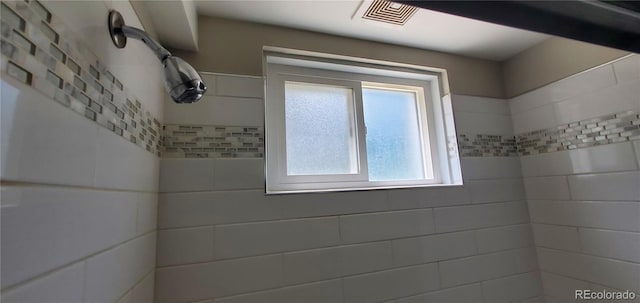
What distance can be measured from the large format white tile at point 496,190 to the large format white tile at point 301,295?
0.79 m

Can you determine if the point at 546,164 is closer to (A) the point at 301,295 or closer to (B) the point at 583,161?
(B) the point at 583,161

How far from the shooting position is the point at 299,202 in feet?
3.43

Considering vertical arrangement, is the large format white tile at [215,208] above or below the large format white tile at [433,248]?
above

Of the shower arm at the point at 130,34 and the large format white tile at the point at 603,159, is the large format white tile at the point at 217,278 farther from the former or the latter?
the large format white tile at the point at 603,159

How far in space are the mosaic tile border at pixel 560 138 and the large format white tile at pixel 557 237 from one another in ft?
1.20

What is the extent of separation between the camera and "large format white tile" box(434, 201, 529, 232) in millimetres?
1233

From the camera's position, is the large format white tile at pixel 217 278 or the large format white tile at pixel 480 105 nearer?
the large format white tile at pixel 217 278

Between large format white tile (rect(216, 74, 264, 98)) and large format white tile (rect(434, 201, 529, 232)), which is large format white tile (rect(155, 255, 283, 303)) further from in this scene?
large format white tile (rect(434, 201, 529, 232))

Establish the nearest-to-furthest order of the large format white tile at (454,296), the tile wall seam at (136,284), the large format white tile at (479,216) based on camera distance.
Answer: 1. the tile wall seam at (136,284)
2. the large format white tile at (454,296)
3. the large format white tile at (479,216)

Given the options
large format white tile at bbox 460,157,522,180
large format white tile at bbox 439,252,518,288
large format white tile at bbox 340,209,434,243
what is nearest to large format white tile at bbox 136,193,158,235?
large format white tile at bbox 340,209,434,243

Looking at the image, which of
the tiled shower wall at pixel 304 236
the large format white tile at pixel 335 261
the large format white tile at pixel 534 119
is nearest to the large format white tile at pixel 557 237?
the tiled shower wall at pixel 304 236

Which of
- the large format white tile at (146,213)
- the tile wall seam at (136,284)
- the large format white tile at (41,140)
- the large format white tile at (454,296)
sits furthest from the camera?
the large format white tile at (454,296)

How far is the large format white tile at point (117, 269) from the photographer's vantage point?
0.51 meters

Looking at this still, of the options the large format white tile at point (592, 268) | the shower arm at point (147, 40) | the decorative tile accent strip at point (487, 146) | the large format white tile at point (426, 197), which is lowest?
the large format white tile at point (592, 268)
